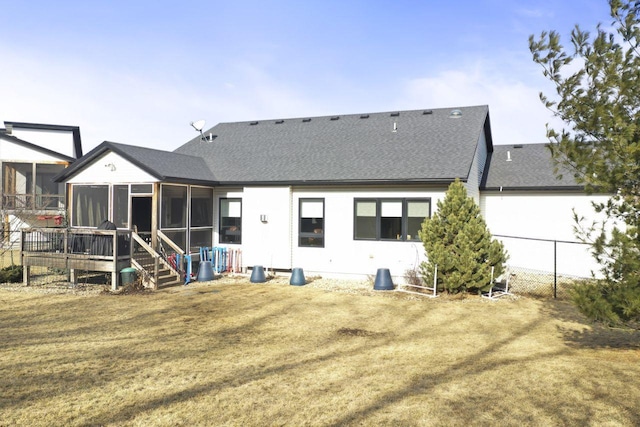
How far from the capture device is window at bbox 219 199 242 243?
53.8 feet

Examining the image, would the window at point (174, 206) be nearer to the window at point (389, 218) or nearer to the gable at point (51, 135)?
the window at point (389, 218)

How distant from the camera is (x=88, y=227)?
601 inches

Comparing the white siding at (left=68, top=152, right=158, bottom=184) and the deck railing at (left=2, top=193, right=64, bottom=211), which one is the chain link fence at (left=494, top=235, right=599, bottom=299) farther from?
the deck railing at (left=2, top=193, right=64, bottom=211)

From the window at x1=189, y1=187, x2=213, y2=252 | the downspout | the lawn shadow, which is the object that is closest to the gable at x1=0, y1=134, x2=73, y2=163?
the window at x1=189, y1=187, x2=213, y2=252

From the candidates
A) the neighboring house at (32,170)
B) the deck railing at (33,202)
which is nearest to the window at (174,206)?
the neighboring house at (32,170)

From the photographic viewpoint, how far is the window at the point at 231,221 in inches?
646

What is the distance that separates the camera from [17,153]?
969 inches

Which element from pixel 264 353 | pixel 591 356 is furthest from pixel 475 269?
pixel 264 353

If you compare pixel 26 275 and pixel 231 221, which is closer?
pixel 26 275

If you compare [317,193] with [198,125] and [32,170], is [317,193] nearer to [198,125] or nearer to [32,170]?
[198,125]

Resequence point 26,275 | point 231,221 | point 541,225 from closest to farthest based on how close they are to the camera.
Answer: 1. point 26,275
2. point 541,225
3. point 231,221

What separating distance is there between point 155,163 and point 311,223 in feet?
18.8

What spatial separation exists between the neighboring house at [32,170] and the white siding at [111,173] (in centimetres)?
1009

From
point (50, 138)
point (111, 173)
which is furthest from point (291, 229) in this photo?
point (50, 138)
